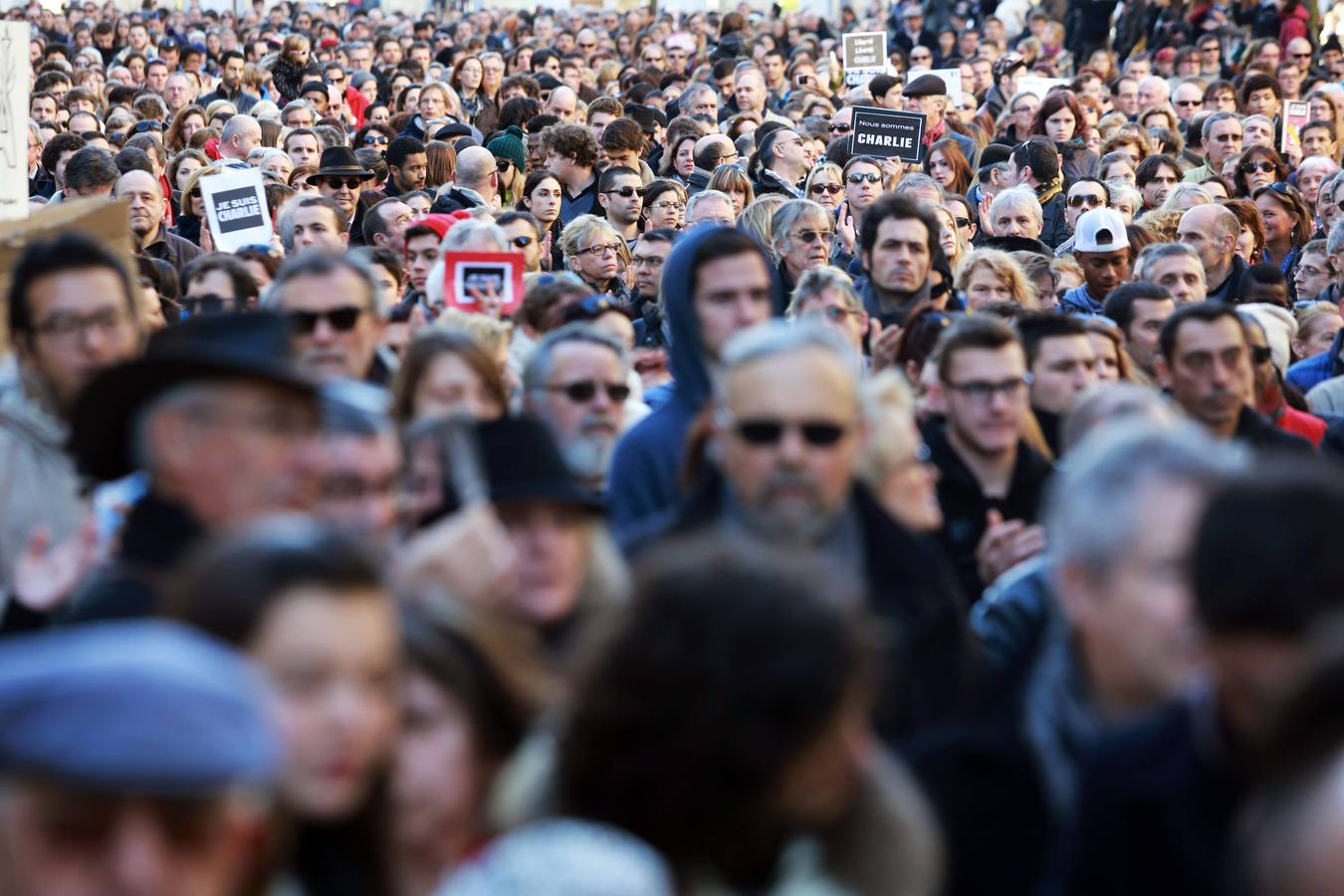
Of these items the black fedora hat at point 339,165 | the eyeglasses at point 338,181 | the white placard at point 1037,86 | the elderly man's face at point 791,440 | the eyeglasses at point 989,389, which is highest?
the elderly man's face at point 791,440

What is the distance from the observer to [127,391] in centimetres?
358

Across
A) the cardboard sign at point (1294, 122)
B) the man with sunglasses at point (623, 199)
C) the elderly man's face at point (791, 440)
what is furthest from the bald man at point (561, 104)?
the elderly man's face at point (791, 440)

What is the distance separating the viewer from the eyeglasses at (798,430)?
393 centimetres

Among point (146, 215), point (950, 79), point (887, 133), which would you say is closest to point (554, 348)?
point (146, 215)

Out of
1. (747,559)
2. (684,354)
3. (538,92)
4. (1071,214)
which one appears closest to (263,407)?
(747,559)

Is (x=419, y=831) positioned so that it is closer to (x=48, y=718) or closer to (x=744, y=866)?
(x=744, y=866)

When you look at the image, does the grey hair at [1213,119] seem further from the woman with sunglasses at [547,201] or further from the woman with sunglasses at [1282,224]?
the woman with sunglasses at [547,201]

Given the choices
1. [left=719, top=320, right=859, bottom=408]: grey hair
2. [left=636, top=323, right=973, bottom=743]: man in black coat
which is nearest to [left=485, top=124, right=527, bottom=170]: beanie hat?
[left=719, top=320, right=859, bottom=408]: grey hair

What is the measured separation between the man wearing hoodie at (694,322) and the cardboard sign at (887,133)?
683 cm

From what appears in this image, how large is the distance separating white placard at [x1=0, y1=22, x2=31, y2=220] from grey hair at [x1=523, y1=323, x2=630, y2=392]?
7.30ft

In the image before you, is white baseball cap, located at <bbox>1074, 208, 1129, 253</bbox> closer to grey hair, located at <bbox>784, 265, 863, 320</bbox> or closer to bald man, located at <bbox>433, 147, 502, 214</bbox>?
grey hair, located at <bbox>784, 265, 863, 320</bbox>

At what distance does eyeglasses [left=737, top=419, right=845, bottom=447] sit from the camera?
3.93 meters

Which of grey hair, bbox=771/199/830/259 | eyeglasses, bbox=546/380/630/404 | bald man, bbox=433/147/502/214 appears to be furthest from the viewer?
bald man, bbox=433/147/502/214

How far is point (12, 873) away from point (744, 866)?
767mm
